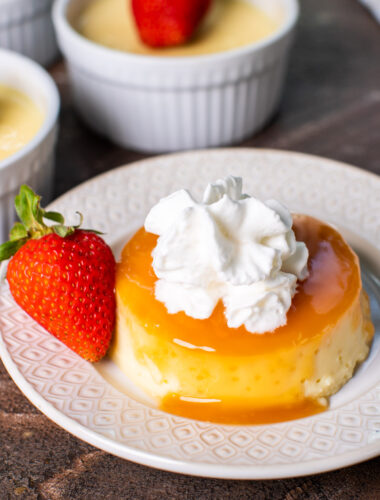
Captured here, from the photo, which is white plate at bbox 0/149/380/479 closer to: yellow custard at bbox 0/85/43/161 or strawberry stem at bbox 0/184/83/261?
strawberry stem at bbox 0/184/83/261

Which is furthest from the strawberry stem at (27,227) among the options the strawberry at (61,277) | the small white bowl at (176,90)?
the small white bowl at (176,90)

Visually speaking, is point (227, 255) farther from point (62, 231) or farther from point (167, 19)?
point (167, 19)

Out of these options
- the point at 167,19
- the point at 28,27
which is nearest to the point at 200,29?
the point at 167,19

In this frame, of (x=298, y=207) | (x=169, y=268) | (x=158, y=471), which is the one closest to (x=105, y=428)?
(x=158, y=471)

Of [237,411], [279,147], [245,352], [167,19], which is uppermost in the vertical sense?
[167,19]

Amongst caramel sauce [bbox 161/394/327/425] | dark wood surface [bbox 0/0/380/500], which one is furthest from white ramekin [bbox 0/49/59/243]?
caramel sauce [bbox 161/394/327/425]

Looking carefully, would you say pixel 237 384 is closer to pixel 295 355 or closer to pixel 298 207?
pixel 295 355

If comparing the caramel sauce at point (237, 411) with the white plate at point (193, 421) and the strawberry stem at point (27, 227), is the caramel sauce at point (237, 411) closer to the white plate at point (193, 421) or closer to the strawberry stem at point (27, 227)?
the white plate at point (193, 421)
